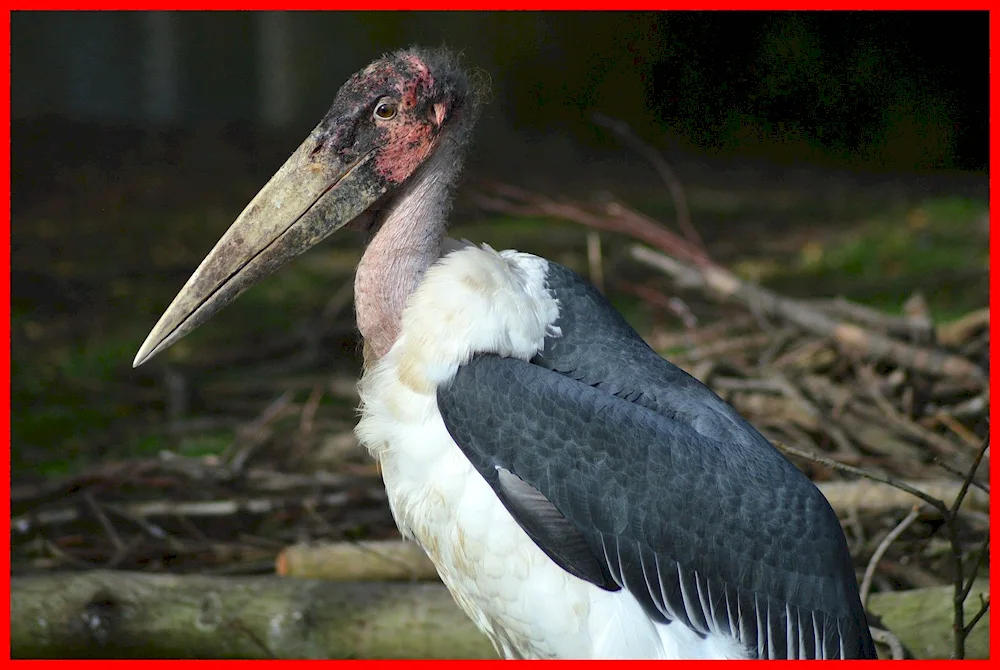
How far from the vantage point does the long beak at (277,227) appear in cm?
228

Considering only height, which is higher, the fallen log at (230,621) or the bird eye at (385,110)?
the bird eye at (385,110)

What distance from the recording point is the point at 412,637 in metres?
2.79

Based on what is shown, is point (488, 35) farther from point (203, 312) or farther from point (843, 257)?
point (203, 312)

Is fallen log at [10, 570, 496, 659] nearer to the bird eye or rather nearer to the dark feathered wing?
the dark feathered wing

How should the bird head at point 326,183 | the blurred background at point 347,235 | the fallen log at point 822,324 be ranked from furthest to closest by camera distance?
1. the blurred background at point 347,235
2. the fallen log at point 822,324
3. the bird head at point 326,183

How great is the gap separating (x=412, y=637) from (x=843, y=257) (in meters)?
5.24

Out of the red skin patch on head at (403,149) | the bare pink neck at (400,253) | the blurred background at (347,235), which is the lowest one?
the blurred background at (347,235)

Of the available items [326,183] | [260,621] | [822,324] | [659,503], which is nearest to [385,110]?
[326,183]

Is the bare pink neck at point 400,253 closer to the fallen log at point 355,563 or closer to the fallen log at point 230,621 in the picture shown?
the fallen log at point 230,621

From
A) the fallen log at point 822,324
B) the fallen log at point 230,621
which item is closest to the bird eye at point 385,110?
the fallen log at point 230,621

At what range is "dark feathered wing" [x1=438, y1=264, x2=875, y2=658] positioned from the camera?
6.84 feet

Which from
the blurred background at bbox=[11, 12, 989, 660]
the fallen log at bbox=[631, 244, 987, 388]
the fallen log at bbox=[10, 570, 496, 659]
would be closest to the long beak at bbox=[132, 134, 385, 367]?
the fallen log at bbox=[10, 570, 496, 659]

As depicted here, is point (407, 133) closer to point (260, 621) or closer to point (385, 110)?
point (385, 110)

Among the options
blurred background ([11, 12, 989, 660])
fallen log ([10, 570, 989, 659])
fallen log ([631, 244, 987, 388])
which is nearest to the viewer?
fallen log ([10, 570, 989, 659])
